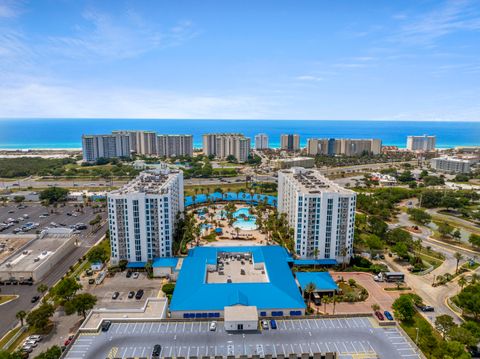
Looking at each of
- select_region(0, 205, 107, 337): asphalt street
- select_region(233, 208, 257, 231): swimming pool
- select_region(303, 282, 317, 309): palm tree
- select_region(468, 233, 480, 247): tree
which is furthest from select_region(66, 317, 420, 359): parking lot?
select_region(468, 233, 480, 247): tree

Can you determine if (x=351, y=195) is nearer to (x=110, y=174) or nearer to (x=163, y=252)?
(x=163, y=252)

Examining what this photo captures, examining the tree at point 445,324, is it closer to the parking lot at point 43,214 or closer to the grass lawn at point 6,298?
the grass lawn at point 6,298

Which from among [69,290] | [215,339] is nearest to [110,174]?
[69,290]

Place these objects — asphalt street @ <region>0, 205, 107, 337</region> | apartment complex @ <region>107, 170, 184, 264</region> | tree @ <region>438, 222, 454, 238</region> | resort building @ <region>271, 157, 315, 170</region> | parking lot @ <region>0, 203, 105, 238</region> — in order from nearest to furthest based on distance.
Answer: asphalt street @ <region>0, 205, 107, 337</region>, apartment complex @ <region>107, 170, 184, 264</region>, tree @ <region>438, 222, 454, 238</region>, parking lot @ <region>0, 203, 105, 238</region>, resort building @ <region>271, 157, 315, 170</region>

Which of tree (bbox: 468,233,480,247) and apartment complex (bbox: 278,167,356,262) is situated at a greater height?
apartment complex (bbox: 278,167,356,262)

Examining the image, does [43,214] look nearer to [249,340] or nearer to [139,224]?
[139,224]

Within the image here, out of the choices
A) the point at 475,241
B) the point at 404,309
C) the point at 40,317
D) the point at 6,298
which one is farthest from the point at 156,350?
the point at 475,241

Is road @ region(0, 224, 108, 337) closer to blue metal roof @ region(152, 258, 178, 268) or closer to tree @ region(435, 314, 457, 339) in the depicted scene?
blue metal roof @ region(152, 258, 178, 268)

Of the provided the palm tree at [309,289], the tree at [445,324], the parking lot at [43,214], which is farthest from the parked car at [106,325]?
the parking lot at [43,214]
